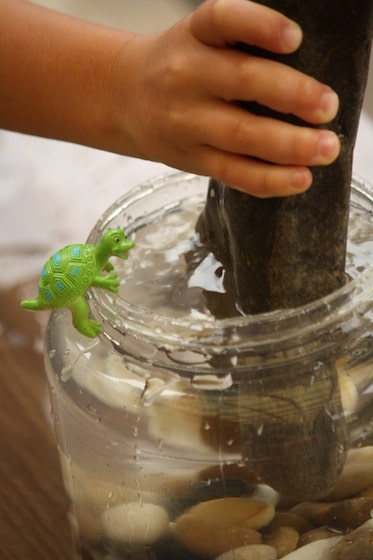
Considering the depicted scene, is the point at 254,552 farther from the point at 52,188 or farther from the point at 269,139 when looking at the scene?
the point at 52,188

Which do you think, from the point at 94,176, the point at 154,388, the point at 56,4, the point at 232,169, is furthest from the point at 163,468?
the point at 56,4

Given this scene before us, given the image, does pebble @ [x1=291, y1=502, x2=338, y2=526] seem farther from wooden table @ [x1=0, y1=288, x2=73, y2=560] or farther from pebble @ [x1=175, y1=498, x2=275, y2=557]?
wooden table @ [x1=0, y1=288, x2=73, y2=560]

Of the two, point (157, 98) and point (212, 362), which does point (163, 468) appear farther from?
point (157, 98)

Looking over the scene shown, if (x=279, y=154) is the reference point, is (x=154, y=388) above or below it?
below

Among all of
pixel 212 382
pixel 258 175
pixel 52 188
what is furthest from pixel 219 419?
pixel 52 188

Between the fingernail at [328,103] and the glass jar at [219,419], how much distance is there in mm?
109

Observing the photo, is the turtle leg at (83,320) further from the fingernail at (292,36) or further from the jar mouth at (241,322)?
the fingernail at (292,36)

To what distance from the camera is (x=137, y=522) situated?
0.52 m

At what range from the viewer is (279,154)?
0.39 m

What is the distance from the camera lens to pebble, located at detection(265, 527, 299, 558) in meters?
0.50

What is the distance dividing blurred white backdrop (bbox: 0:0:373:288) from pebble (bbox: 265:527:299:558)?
0.34 metres

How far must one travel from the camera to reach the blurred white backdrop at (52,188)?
0.82 m

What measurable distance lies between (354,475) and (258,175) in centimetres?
18

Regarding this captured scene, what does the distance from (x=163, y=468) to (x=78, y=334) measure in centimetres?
8
